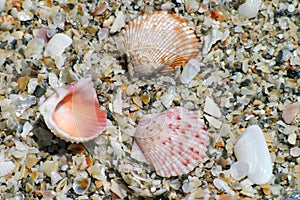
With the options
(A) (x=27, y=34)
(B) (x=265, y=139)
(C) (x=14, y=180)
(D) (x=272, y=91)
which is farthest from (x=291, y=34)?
(C) (x=14, y=180)

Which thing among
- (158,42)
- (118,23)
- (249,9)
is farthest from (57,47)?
(249,9)

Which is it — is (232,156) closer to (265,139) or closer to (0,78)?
(265,139)

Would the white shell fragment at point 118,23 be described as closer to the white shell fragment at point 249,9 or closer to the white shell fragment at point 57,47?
the white shell fragment at point 57,47

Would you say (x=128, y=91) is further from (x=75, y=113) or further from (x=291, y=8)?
(x=291, y=8)

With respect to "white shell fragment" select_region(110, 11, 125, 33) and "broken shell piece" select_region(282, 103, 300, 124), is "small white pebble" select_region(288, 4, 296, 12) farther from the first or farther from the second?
"white shell fragment" select_region(110, 11, 125, 33)

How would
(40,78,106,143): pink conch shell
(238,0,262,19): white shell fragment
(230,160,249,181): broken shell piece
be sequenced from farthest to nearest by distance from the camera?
(238,0,262,19): white shell fragment < (230,160,249,181): broken shell piece < (40,78,106,143): pink conch shell

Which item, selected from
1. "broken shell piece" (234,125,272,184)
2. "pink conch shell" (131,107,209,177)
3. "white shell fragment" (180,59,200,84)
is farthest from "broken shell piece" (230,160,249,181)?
"white shell fragment" (180,59,200,84)

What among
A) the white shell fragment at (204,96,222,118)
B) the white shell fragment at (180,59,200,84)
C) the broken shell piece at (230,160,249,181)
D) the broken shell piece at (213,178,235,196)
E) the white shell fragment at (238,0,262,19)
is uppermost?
the white shell fragment at (238,0,262,19)
